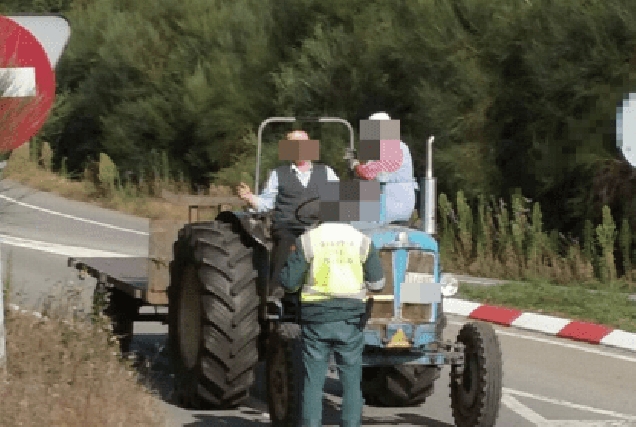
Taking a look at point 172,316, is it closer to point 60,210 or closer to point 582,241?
point 582,241

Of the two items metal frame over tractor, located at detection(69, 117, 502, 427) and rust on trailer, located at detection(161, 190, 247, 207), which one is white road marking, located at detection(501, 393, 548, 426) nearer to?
metal frame over tractor, located at detection(69, 117, 502, 427)

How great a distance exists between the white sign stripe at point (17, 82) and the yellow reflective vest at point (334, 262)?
1.96 metres

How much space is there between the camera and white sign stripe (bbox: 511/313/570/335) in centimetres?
1652

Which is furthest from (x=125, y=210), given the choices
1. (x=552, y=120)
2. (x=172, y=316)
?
(x=172, y=316)

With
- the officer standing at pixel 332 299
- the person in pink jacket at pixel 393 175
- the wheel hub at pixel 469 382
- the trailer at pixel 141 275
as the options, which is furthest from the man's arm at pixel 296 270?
the trailer at pixel 141 275

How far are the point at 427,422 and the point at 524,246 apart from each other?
1167 cm

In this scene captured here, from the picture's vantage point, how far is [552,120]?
2498 cm

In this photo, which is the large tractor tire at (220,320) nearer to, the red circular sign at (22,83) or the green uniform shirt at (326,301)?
the green uniform shirt at (326,301)

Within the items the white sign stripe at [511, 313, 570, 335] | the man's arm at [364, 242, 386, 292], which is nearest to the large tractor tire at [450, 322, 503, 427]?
the man's arm at [364, 242, 386, 292]

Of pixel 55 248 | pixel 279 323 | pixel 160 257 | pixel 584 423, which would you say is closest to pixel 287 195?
pixel 279 323

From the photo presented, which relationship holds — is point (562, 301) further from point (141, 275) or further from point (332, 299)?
point (332, 299)

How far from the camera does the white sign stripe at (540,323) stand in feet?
54.2

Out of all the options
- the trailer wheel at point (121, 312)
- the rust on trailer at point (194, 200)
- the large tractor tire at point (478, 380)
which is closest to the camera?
the large tractor tire at point (478, 380)

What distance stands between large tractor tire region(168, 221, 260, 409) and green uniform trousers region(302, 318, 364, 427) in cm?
185
